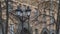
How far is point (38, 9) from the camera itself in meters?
29.5

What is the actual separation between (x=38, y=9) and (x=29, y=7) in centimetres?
10

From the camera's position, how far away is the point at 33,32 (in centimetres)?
2950

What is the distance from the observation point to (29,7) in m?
29.5

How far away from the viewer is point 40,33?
1161 inches

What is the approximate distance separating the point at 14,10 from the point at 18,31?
0.24 meters

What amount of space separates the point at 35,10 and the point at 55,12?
0.75 feet

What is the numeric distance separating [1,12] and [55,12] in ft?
1.99

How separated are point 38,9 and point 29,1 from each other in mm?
136

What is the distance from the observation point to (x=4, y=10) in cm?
2950

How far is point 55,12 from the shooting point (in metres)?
29.5

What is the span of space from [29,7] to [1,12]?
32 cm

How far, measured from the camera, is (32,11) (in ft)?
96.8

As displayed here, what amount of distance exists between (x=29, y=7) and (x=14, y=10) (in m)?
0.17

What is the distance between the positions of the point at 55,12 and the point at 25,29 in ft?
1.27
